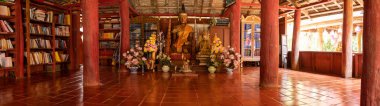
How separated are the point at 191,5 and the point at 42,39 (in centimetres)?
611

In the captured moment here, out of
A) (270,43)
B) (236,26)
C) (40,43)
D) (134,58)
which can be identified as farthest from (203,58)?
(40,43)

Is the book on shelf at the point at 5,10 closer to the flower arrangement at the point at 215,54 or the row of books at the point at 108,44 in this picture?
the row of books at the point at 108,44

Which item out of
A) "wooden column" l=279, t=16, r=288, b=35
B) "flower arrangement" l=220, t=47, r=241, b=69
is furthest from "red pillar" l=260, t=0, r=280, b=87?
"wooden column" l=279, t=16, r=288, b=35

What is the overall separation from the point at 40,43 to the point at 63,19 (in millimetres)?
1180

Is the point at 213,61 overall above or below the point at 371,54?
below

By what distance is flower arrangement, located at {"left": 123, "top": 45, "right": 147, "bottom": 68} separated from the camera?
280 inches

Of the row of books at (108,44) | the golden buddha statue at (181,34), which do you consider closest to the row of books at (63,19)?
the row of books at (108,44)

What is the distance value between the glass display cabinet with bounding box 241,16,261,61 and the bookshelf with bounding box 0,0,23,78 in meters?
7.70

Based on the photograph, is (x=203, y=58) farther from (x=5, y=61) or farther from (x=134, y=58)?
(x=5, y=61)

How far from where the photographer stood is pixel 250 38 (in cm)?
995

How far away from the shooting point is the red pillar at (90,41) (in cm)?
459

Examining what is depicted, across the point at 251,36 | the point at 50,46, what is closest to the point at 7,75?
the point at 50,46

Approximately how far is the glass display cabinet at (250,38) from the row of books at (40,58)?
282 inches

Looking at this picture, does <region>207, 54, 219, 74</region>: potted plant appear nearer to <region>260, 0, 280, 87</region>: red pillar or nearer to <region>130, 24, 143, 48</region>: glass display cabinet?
<region>260, 0, 280, 87</region>: red pillar
